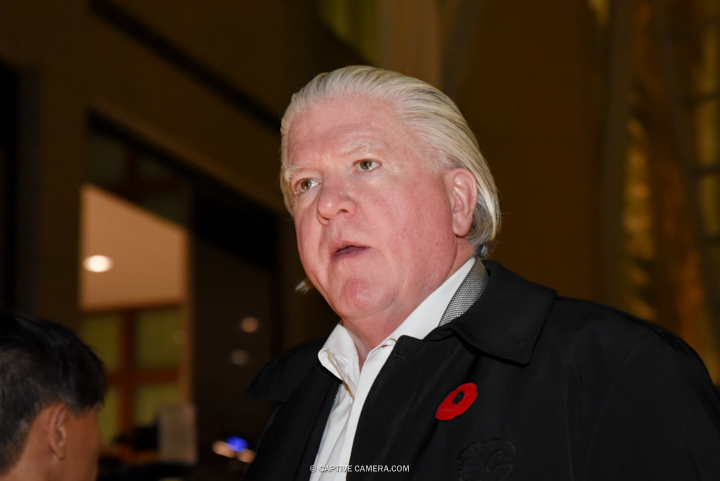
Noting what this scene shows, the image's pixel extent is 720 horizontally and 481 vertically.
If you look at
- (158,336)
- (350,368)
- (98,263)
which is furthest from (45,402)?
(158,336)

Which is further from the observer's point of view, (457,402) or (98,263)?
(98,263)

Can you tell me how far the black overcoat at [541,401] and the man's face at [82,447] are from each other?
0.90 metres

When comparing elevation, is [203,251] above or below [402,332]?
above

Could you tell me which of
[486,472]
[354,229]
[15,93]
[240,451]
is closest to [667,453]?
[486,472]

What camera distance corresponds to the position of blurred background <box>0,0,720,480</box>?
15.4 feet

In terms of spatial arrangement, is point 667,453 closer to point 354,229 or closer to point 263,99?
point 354,229

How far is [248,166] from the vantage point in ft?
22.5

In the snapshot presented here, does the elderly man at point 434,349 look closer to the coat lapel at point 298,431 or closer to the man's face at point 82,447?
the coat lapel at point 298,431

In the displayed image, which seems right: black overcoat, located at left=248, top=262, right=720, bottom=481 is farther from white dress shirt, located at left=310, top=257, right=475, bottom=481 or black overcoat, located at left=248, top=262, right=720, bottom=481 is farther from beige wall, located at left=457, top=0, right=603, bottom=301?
beige wall, located at left=457, top=0, right=603, bottom=301

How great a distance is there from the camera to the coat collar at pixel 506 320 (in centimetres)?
134

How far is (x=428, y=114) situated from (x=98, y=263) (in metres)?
8.60

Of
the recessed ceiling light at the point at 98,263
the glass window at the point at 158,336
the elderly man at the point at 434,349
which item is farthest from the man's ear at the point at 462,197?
the glass window at the point at 158,336

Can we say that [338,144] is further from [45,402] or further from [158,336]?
[158,336]

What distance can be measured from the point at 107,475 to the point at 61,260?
5.67 feet
